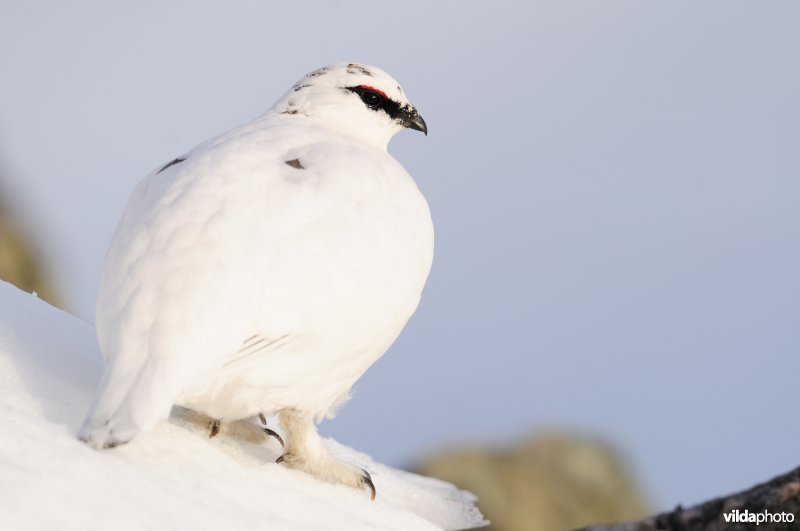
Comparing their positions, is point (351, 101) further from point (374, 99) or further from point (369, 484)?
point (369, 484)

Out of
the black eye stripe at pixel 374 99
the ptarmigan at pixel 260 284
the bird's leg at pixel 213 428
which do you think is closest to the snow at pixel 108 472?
the bird's leg at pixel 213 428

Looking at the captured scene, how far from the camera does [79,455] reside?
3391mm

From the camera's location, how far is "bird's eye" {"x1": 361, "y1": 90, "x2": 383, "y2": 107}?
558 cm

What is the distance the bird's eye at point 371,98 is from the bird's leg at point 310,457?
1864 mm

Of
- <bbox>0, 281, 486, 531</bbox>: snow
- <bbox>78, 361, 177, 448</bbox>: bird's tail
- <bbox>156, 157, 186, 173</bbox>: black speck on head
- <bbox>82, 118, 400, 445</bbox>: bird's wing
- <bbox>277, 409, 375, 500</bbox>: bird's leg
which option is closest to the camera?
<bbox>0, 281, 486, 531</bbox>: snow

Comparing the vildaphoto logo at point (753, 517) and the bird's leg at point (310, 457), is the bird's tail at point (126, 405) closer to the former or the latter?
the bird's leg at point (310, 457)

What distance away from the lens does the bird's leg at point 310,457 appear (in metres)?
4.45

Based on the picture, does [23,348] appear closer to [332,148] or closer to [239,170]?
[239,170]

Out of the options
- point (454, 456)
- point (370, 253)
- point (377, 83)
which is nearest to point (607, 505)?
point (454, 456)

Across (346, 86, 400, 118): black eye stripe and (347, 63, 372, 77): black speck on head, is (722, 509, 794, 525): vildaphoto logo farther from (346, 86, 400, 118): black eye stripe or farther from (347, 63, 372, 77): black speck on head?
(347, 63, 372, 77): black speck on head

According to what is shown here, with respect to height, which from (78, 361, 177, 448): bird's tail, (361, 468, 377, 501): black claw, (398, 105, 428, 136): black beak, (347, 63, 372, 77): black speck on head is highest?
(347, 63, 372, 77): black speck on head

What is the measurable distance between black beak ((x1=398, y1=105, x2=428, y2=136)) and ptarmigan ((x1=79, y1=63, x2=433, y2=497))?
1.02 meters

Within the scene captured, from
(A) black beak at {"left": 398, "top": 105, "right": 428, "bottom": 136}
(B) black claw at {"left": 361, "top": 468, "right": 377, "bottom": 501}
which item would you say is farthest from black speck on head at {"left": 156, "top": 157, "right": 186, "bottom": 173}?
(B) black claw at {"left": 361, "top": 468, "right": 377, "bottom": 501}

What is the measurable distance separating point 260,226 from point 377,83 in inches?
73.7
